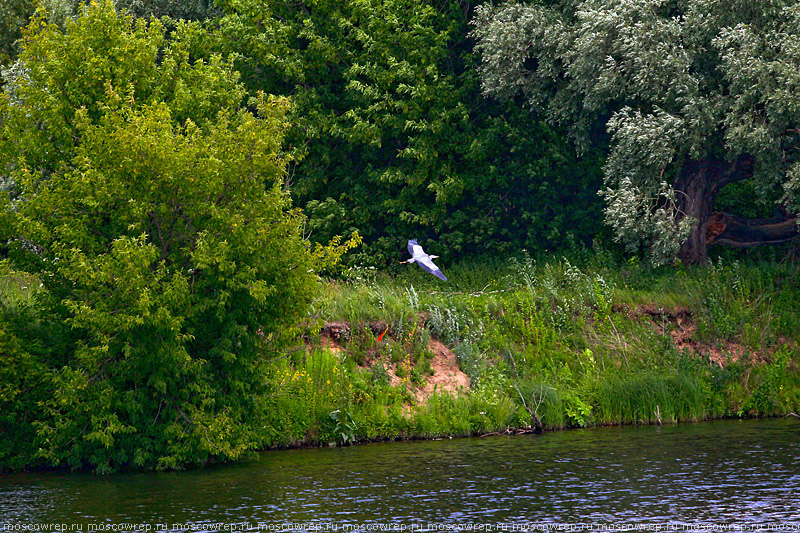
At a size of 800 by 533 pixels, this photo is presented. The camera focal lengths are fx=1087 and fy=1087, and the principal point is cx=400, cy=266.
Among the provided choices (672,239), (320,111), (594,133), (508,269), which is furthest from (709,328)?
(320,111)

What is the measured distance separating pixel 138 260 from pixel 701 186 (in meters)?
18.4

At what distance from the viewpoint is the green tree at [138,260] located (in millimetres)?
20500

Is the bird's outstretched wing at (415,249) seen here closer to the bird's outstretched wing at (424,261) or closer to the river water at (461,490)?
the bird's outstretched wing at (424,261)

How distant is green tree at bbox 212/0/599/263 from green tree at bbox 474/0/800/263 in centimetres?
282

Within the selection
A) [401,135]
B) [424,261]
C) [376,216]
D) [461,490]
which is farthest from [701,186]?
[461,490]

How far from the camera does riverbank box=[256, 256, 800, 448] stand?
2533 cm

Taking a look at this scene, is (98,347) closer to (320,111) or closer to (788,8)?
(320,111)

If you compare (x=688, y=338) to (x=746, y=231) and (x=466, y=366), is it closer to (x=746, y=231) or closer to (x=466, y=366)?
(x=746, y=231)

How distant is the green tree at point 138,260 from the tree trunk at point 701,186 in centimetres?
1418

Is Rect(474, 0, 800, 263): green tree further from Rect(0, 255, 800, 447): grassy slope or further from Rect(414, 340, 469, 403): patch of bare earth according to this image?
Rect(414, 340, 469, 403): patch of bare earth

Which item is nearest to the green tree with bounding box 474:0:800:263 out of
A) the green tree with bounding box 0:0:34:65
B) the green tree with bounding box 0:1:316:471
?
the green tree with bounding box 0:1:316:471

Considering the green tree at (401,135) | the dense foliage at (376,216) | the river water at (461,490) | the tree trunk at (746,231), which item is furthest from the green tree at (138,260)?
the tree trunk at (746,231)

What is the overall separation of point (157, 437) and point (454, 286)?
13241mm

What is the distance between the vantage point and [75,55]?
22.1 meters
